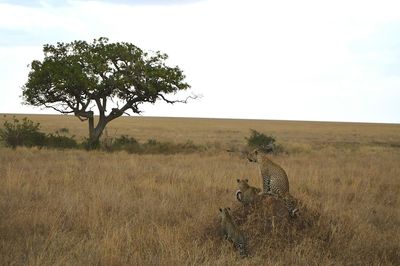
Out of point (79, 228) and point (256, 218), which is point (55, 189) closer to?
point (79, 228)

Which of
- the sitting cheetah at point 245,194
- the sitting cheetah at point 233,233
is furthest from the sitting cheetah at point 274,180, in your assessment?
the sitting cheetah at point 233,233

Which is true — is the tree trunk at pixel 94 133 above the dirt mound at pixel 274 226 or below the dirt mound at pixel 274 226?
above

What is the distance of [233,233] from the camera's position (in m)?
6.70

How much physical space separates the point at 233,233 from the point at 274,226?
27.8 inches

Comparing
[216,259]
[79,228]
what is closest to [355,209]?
[216,259]

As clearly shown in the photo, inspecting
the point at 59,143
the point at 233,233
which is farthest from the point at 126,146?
the point at 233,233

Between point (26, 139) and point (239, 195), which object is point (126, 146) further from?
point (239, 195)

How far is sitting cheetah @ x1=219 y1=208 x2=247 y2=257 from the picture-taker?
6535mm

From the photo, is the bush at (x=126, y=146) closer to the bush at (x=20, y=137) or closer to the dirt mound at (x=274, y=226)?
the bush at (x=20, y=137)

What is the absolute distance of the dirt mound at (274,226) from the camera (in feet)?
22.4

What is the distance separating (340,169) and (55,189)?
33.8 feet

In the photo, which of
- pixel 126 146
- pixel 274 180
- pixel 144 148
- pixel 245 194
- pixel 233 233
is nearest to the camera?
pixel 233 233

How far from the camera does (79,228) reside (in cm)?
755

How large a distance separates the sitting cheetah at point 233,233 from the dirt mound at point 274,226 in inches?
6.7
